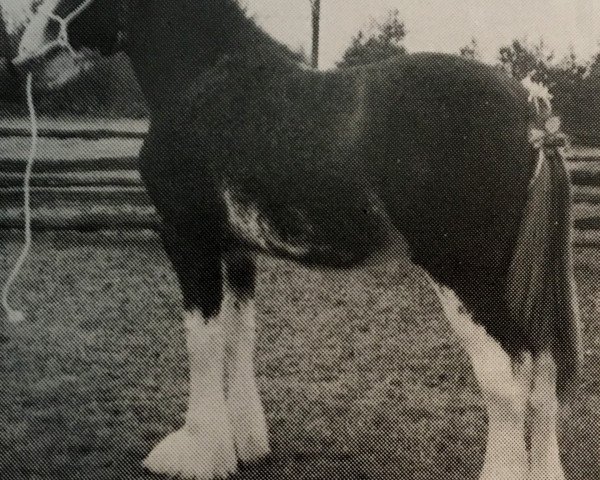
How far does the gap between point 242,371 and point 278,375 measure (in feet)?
0.20

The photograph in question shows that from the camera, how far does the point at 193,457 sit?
2.83 ft

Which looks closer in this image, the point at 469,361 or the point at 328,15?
the point at 469,361

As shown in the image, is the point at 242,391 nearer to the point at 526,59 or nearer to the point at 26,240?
the point at 26,240

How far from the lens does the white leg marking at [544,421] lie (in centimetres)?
74

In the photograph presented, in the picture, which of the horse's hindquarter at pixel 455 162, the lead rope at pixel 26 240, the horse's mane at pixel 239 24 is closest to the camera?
the horse's hindquarter at pixel 455 162

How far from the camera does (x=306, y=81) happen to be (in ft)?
2.50

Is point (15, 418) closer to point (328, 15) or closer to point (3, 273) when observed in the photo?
point (3, 273)

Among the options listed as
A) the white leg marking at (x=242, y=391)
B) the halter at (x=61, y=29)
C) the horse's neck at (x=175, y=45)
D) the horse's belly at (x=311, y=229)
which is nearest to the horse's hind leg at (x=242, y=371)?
the white leg marking at (x=242, y=391)

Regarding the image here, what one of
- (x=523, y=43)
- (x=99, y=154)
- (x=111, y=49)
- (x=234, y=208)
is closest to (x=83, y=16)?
(x=111, y=49)

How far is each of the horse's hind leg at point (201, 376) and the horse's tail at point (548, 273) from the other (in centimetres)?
34

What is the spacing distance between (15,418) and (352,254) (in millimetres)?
487

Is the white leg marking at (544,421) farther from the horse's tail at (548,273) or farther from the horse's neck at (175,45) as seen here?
the horse's neck at (175,45)

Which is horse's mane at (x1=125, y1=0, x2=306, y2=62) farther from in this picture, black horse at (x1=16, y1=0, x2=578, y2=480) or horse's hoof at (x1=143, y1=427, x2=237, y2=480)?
horse's hoof at (x1=143, y1=427, x2=237, y2=480)

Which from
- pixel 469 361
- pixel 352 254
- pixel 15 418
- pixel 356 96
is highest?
pixel 356 96
